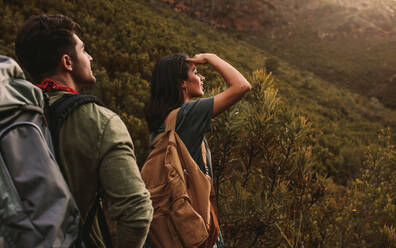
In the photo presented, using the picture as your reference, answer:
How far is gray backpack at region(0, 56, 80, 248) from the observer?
2.09ft

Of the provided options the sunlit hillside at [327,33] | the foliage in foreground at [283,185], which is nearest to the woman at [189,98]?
the foliage in foreground at [283,185]

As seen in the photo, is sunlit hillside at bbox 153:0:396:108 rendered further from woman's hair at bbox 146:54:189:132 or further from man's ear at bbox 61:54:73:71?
man's ear at bbox 61:54:73:71

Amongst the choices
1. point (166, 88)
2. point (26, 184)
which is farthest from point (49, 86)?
point (166, 88)

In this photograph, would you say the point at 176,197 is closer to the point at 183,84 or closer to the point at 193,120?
the point at 193,120

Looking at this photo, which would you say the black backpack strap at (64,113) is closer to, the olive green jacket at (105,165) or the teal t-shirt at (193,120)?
the olive green jacket at (105,165)

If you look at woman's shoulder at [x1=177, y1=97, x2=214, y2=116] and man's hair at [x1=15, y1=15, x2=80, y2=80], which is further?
woman's shoulder at [x1=177, y1=97, x2=214, y2=116]

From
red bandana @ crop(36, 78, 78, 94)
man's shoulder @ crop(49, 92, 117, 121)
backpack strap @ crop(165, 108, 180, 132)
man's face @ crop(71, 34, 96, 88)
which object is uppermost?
man's face @ crop(71, 34, 96, 88)

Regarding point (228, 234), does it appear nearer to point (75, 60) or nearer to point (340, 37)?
point (75, 60)

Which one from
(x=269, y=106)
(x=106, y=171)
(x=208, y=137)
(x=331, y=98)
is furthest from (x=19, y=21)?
(x=331, y=98)

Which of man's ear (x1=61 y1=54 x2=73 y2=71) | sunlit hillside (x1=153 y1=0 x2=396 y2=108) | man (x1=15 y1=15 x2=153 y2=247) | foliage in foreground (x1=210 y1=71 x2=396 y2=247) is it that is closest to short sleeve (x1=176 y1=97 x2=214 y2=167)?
man (x1=15 y1=15 x2=153 y2=247)

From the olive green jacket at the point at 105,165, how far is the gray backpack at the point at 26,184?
0.17m

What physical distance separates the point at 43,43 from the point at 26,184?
0.61 m

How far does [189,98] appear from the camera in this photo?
1667mm

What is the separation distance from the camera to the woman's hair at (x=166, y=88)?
5.10 ft
